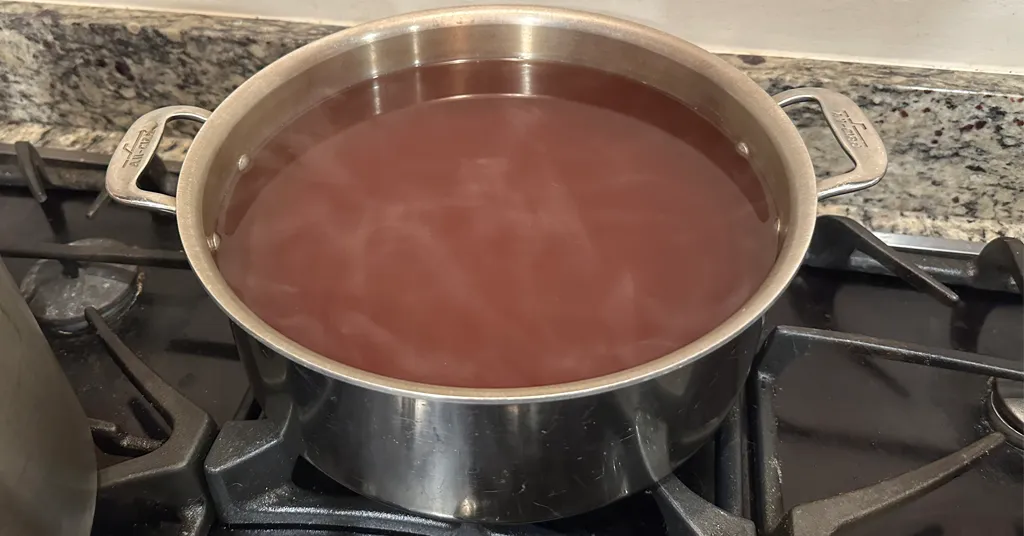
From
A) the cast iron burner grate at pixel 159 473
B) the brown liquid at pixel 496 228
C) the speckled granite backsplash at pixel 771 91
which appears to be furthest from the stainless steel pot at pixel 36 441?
the speckled granite backsplash at pixel 771 91

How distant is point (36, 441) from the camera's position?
0.44 meters

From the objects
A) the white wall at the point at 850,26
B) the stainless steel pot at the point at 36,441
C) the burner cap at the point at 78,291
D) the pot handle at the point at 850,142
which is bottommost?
the burner cap at the point at 78,291

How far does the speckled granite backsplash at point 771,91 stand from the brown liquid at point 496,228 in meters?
0.14

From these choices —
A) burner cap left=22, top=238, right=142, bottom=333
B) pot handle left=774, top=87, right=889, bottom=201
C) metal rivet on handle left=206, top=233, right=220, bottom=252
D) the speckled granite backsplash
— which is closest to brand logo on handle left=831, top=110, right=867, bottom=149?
pot handle left=774, top=87, right=889, bottom=201

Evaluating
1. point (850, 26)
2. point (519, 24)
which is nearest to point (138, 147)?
point (519, 24)

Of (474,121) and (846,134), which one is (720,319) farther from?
(474,121)

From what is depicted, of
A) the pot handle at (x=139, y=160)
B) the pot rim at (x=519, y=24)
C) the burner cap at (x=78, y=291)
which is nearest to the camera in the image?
the pot rim at (x=519, y=24)

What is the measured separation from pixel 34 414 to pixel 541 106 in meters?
0.44

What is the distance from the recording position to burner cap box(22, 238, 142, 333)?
26.0 inches

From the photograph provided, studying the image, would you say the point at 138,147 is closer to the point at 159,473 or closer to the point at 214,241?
the point at 214,241

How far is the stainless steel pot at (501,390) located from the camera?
16.7 inches

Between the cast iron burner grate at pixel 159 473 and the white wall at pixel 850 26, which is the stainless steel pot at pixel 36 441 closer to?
the cast iron burner grate at pixel 159 473

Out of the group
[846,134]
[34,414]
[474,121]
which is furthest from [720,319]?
[34,414]

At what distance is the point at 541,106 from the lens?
693mm
